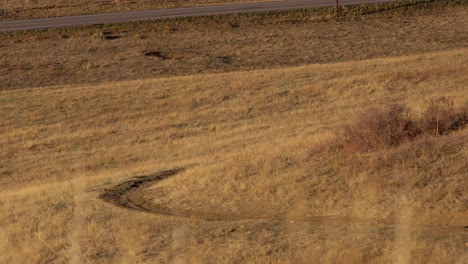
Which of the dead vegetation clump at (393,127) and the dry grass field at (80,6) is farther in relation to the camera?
the dry grass field at (80,6)

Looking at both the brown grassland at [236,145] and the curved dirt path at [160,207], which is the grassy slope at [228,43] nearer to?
the brown grassland at [236,145]

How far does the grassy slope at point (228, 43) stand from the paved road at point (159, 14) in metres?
1.69

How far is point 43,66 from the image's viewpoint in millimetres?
35531

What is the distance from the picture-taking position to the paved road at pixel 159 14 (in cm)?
4494

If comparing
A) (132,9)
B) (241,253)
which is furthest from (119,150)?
(132,9)

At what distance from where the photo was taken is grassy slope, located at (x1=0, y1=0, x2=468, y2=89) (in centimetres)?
3422

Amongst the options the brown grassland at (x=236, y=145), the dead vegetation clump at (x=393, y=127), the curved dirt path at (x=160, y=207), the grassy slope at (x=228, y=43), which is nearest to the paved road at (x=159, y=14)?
the grassy slope at (x=228, y=43)

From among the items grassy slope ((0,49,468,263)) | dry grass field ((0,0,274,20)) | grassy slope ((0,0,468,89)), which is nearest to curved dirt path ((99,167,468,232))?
grassy slope ((0,49,468,263))

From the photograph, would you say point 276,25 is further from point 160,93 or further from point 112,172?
point 112,172

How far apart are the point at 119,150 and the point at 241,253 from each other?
1240 cm

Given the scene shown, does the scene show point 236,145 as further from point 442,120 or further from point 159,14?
point 159,14

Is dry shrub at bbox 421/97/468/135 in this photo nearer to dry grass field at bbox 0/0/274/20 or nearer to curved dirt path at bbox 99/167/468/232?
curved dirt path at bbox 99/167/468/232

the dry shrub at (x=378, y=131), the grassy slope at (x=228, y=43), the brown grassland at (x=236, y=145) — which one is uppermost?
the dry shrub at (x=378, y=131)

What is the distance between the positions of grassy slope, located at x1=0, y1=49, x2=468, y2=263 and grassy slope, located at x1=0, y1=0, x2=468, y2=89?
4313 mm
